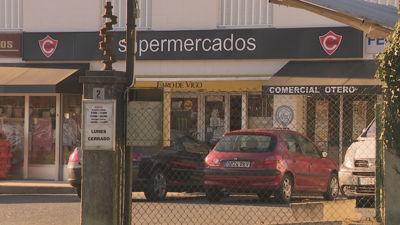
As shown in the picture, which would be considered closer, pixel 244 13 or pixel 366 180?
pixel 366 180

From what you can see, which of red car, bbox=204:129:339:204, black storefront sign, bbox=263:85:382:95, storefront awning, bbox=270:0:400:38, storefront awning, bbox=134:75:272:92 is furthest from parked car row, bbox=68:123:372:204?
storefront awning, bbox=270:0:400:38

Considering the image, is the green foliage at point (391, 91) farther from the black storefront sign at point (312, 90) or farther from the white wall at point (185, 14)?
the white wall at point (185, 14)

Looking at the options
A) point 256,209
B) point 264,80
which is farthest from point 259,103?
point 256,209

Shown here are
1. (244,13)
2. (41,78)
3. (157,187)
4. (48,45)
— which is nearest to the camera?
(157,187)

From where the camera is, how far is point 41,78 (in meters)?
16.4

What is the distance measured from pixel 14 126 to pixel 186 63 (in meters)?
5.25

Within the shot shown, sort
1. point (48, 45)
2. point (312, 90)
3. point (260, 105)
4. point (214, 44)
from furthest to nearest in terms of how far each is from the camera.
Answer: point (48, 45), point (260, 105), point (214, 44), point (312, 90)

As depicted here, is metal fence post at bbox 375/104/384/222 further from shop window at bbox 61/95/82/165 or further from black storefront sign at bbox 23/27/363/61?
shop window at bbox 61/95/82/165

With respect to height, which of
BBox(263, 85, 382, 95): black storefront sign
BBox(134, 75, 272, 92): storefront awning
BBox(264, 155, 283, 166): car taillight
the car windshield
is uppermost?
BBox(134, 75, 272, 92): storefront awning

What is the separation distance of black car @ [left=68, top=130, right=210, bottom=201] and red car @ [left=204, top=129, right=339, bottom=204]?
3.07 feet

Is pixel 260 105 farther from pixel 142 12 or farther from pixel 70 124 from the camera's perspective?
pixel 70 124

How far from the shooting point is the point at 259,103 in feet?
56.2

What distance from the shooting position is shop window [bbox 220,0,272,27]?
55.1 ft

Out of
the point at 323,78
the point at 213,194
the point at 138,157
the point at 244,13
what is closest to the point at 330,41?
the point at 323,78
